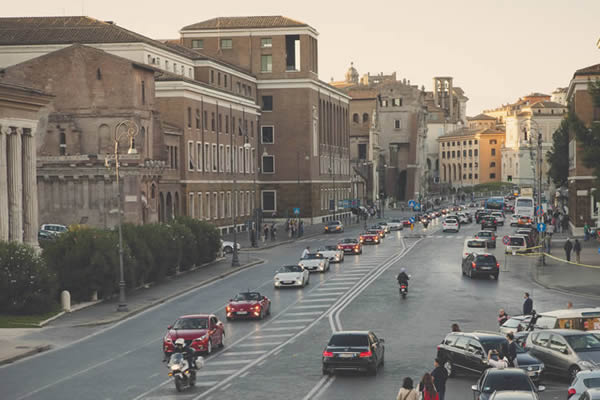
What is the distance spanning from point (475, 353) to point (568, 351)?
247 centimetres

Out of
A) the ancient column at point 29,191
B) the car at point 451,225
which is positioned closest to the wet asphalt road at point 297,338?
the ancient column at point 29,191

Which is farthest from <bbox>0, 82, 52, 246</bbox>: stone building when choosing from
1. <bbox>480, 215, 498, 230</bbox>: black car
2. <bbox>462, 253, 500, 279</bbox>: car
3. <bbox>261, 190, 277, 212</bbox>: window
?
<bbox>261, 190, 277, 212</bbox>: window

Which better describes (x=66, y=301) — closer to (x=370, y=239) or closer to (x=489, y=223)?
(x=370, y=239)

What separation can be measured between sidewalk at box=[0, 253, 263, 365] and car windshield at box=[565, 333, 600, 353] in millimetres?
17981

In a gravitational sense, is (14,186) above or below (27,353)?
above

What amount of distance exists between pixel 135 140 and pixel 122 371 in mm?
46287

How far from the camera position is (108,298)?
50875 millimetres

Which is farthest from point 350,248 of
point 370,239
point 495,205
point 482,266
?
point 495,205

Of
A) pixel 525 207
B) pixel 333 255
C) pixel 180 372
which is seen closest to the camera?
pixel 180 372

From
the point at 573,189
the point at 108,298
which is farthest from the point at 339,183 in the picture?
the point at 108,298

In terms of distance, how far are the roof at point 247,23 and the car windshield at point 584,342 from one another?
10339 cm

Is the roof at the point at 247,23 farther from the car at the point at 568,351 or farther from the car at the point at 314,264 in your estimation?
the car at the point at 568,351

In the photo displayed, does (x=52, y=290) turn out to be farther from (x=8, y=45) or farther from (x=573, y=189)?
(x=573, y=189)

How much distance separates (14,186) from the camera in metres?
54.1
